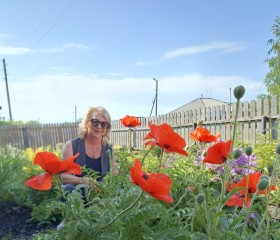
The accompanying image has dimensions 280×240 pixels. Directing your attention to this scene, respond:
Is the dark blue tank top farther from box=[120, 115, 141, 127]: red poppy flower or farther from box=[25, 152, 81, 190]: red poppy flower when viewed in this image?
box=[25, 152, 81, 190]: red poppy flower

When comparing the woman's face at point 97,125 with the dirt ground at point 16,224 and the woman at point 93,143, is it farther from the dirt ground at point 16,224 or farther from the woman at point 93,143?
the dirt ground at point 16,224

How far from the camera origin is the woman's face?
10.1 feet

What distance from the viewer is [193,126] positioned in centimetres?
796

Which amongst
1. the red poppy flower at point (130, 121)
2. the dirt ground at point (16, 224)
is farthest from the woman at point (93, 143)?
the red poppy flower at point (130, 121)

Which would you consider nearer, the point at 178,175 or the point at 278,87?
the point at 178,175

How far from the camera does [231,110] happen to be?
6711mm

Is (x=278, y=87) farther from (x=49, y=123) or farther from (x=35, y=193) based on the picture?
(x=35, y=193)

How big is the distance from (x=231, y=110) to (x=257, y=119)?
32.2 inches

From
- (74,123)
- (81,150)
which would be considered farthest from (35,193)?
(74,123)

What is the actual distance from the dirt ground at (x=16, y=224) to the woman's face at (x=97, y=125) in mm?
918

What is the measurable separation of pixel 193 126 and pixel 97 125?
16.8 feet

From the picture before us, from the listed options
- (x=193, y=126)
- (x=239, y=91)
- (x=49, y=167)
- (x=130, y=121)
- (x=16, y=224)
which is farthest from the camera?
(x=193, y=126)

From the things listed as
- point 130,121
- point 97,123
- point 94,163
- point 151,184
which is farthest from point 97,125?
point 151,184

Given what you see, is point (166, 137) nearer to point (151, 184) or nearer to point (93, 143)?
point (151, 184)
